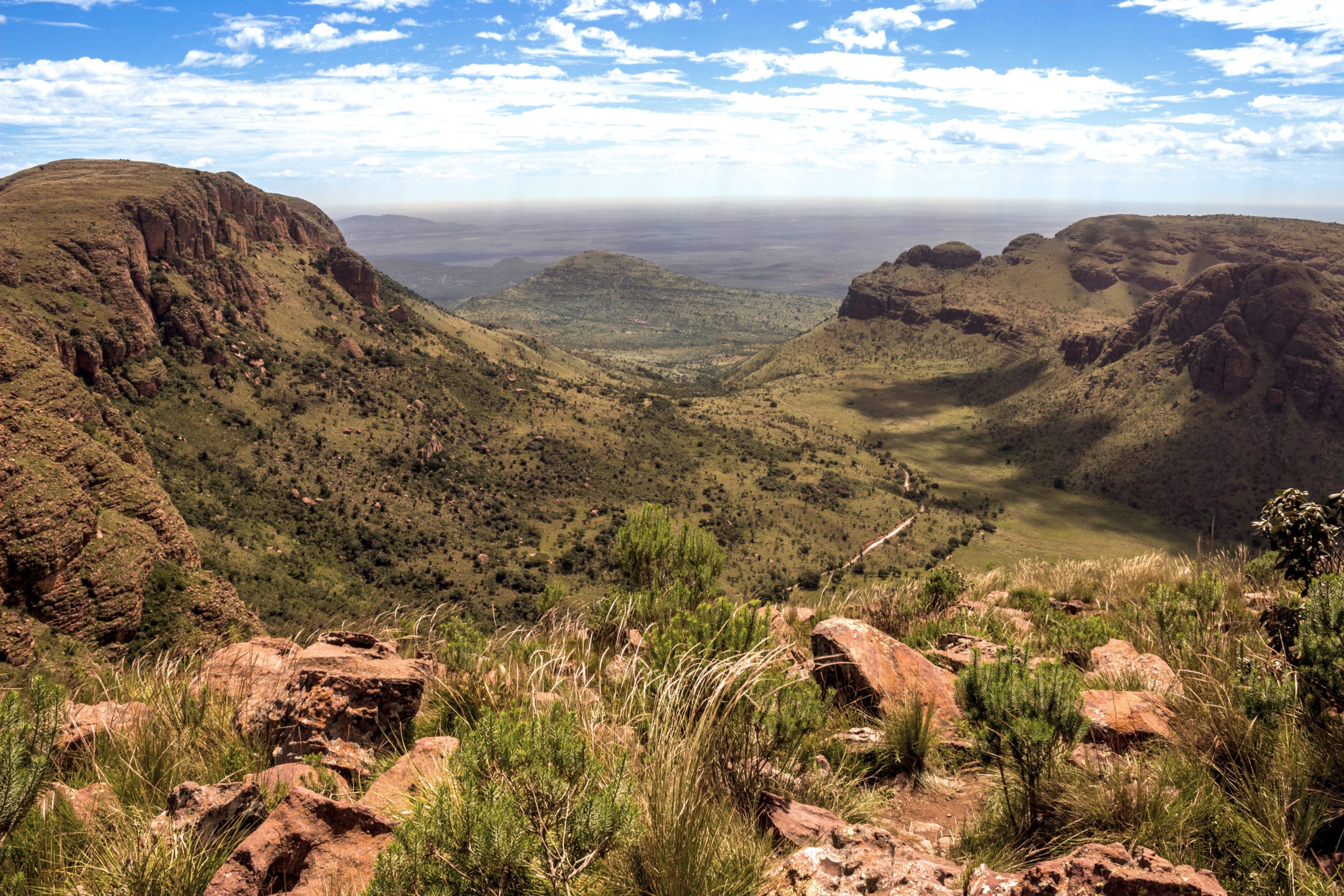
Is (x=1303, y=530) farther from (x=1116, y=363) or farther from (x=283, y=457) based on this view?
(x=1116, y=363)

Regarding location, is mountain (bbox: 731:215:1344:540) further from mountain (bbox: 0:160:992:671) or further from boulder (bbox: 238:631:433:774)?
boulder (bbox: 238:631:433:774)

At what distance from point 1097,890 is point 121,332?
66.6 metres

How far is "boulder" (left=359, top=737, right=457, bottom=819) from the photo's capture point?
4003 millimetres

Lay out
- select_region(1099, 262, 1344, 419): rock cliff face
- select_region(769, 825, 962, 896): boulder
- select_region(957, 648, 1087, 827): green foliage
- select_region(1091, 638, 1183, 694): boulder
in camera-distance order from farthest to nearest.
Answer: select_region(1099, 262, 1344, 419): rock cliff face
select_region(1091, 638, 1183, 694): boulder
select_region(957, 648, 1087, 827): green foliage
select_region(769, 825, 962, 896): boulder

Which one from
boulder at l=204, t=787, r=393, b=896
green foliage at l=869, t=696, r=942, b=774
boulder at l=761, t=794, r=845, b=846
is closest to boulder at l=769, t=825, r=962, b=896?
boulder at l=761, t=794, r=845, b=846

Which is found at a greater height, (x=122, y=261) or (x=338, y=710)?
(x=122, y=261)

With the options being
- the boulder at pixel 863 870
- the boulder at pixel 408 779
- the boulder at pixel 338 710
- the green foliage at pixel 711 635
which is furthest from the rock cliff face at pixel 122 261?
the boulder at pixel 863 870

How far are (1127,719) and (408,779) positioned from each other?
556 cm

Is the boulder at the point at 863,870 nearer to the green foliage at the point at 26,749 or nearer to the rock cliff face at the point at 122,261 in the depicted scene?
the green foliage at the point at 26,749

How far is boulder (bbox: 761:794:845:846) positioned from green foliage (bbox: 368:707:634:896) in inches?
40.8

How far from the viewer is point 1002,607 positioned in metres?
10.8

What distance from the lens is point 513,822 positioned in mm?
2885

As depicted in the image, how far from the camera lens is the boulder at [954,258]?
188 meters

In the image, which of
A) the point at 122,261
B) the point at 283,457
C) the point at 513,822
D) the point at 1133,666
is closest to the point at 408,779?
the point at 513,822
